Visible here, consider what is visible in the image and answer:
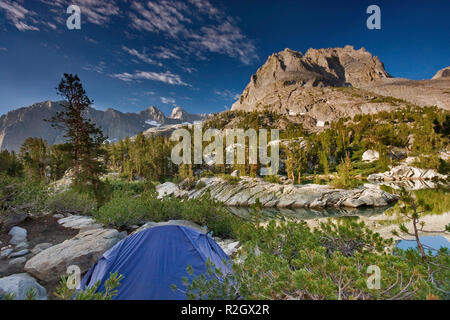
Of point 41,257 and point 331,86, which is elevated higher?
point 331,86

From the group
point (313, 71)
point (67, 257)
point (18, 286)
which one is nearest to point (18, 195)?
point (67, 257)

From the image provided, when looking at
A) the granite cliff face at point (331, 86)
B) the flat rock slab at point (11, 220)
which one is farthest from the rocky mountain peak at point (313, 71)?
the flat rock slab at point (11, 220)

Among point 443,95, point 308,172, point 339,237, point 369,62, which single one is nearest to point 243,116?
point 308,172

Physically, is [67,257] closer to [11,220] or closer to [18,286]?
[18,286]

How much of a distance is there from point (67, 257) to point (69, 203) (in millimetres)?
7050

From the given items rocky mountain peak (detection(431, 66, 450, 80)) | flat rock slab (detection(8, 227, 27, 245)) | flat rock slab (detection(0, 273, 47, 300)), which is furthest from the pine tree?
rocky mountain peak (detection(431, 66, 450, 80))

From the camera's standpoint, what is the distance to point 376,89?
108 m

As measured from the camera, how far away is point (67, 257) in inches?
208

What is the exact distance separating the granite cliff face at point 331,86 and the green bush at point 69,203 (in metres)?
99.8

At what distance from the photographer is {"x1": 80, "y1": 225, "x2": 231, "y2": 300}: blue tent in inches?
160

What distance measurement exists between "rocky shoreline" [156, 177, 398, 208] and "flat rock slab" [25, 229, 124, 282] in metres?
14.2

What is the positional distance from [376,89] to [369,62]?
40.0m

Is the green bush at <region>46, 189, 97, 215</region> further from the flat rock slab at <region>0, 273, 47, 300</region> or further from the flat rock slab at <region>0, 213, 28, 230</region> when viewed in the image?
the flat rock slab at <region>0, 273, 47, 300</region>

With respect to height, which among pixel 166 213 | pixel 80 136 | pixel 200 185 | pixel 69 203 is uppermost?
pixel 80 136
